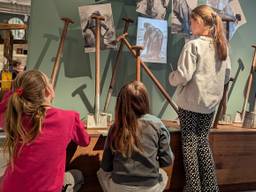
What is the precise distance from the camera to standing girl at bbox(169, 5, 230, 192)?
195cm

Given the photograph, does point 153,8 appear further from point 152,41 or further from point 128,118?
point 128,118

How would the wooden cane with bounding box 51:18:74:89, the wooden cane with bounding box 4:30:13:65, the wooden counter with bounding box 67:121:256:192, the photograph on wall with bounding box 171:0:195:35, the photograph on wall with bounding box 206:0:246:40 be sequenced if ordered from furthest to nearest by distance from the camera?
the photograph on wall with bounding box 206:0:246:40 → the photograph on wall with bounding box 171:0:195:35 → the wooden cane with bounding box 51:18:74:89 → the wooden cane with bounding box 4:30:13:65 → the wooden counter with bounding box 67:121:256:192

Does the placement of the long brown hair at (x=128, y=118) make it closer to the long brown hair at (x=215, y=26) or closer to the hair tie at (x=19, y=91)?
the hair tie at (x=19, y=91)

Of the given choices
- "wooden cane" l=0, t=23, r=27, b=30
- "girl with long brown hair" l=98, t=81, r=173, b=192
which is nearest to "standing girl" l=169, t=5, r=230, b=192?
"girl with long brown hair" l=98, t=81, r=173, b=192

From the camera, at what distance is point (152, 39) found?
2.57 m

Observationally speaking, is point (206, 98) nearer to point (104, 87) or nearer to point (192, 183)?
point (192, 183)

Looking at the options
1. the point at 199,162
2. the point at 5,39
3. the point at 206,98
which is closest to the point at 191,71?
the point at 206,98

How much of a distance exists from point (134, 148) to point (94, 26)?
1094 millimetres

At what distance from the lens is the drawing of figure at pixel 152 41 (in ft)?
8.36

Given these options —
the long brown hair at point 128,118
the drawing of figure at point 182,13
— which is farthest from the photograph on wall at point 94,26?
the long brown hair at point 128,118

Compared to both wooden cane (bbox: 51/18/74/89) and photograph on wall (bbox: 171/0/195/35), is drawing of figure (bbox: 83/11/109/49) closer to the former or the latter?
wooden cane (bbox: 51/18/74/89)

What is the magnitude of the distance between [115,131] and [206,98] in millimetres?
643

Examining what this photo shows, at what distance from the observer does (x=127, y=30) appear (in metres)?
2.47

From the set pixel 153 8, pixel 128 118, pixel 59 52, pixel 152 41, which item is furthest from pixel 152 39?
pixel 128 118
